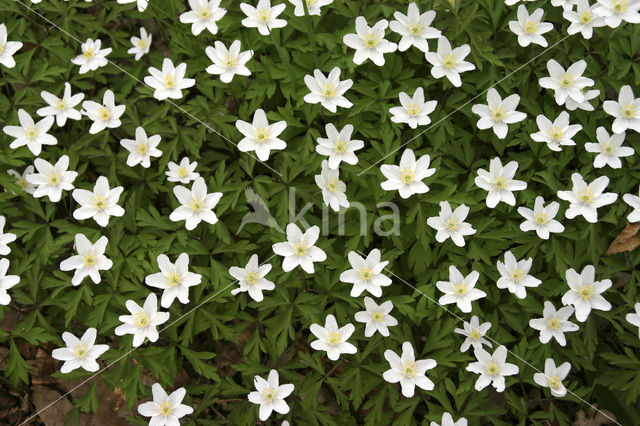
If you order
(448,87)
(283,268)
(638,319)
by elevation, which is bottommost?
(638,319)

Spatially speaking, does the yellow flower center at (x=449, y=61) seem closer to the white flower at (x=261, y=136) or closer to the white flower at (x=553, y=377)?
the white flower at (x=261, y=136)

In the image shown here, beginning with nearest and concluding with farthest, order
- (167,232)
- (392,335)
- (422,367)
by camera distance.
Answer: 1. (422,367)
2. (392,335)
3. (167,232)

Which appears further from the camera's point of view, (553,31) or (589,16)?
(553,31)

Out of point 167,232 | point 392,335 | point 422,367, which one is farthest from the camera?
point 167,232

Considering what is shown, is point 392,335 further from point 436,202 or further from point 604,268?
point 604,268

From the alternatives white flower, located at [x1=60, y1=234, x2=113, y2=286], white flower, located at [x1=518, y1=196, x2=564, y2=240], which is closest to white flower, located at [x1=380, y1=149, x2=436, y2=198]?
white flower, located at [x1=518, y1=196, x2=564, y2=240]

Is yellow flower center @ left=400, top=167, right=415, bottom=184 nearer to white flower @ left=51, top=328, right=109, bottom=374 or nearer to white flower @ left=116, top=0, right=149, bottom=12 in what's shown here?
white flower @ left=51, top=328, right=109, bottom=374

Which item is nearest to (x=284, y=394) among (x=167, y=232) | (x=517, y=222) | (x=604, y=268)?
(x=167, y=232)
